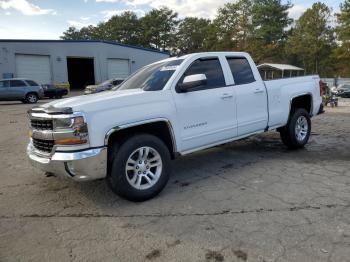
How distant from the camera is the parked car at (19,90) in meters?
22.6

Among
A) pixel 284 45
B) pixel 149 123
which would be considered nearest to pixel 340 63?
pixel 284 45

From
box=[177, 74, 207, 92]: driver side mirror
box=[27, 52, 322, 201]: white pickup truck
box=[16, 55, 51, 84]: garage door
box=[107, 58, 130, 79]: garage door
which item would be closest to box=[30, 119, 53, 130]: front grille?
box=[27, 52, 322, 201]: white pickup truck

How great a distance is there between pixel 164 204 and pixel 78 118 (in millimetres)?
1477

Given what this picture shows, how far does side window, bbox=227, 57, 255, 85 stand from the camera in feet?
18.5

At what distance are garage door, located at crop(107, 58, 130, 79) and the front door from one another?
3358 centimetres

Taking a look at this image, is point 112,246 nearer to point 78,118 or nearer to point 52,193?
point 78,118

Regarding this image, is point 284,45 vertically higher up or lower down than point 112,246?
higher up

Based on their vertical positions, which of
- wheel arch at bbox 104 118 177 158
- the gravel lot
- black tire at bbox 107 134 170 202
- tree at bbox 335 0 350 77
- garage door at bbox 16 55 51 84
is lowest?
the gravel lot

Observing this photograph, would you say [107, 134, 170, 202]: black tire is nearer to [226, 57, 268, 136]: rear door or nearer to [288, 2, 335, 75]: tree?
[226, 57, 268, 136]: rear door

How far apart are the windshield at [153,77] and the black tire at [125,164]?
80 centimetres

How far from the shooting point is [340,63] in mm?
57344

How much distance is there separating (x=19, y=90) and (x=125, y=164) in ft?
70.4

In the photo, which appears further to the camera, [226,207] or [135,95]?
[135,95]

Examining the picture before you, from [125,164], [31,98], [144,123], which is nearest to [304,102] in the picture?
[144,123]
